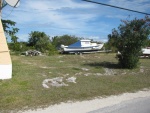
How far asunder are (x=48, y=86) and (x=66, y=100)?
7.84 ft

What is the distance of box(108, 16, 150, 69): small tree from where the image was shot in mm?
18141

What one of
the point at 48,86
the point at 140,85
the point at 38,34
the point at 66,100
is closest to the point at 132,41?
the point at 140,85

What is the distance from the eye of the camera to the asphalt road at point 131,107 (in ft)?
26.0

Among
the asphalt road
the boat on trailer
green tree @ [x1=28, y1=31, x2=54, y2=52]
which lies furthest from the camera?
green tree @ [x1=28, y1=31, x2=54, y2=52]

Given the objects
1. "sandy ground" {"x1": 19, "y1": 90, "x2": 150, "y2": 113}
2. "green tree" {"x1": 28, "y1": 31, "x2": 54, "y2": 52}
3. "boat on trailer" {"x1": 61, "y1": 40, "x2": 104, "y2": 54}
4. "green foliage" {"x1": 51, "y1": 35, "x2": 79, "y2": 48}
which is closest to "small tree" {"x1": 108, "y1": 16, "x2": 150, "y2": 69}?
"sandy ground" {"x1": 19, "y1": 90, "x2": 150, "y2": 113}

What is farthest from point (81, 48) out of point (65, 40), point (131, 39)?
point (65, 40)

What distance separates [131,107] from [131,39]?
10632 millimetres

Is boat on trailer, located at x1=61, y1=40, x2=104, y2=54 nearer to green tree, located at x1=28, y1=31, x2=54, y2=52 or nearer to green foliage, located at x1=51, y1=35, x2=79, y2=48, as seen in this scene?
green tree, located at x1=28, y1=31, x2=54, y2=52

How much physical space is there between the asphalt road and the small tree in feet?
30.9

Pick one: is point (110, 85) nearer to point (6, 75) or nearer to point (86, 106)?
point (86, 106)

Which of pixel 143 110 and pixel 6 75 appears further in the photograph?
pixel 6 75

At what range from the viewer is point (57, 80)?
1274cm

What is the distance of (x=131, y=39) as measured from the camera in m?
18.3

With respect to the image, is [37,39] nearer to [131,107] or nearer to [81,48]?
[81,48]
